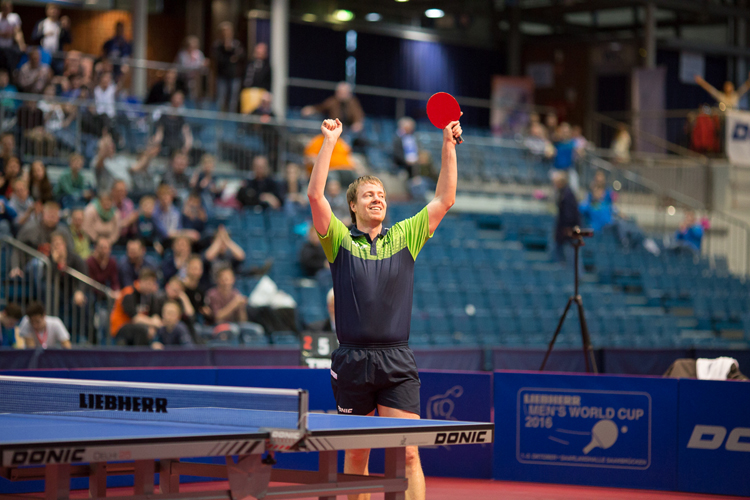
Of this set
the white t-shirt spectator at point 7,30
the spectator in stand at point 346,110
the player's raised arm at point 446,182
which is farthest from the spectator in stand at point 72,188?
the player's raised arm at point 446,182

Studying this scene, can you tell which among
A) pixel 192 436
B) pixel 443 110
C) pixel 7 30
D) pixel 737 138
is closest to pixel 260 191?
pixel 7 30

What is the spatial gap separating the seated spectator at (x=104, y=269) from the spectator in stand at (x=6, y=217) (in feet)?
3.51

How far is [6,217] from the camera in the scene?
1197 centimetres

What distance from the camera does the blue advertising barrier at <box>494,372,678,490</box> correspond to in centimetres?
834

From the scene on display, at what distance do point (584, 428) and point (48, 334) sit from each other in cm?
545

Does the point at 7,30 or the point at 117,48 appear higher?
the point at 117,48

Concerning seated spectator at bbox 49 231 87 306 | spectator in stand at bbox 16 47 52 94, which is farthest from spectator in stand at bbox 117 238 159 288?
spectator in stand at bbox 16 47 52 94

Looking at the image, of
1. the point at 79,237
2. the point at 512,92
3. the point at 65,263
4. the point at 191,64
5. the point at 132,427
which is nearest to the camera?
the point at 132,427

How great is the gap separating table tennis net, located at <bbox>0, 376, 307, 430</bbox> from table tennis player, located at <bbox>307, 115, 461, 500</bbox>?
1.23ft

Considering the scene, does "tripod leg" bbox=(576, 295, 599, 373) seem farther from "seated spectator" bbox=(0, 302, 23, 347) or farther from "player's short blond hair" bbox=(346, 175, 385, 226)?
"seated spectator" bbox=(0, 302, 23, 347)

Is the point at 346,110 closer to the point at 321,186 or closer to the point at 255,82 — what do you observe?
the point at 255,82

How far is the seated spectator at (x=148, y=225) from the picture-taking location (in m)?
12.8

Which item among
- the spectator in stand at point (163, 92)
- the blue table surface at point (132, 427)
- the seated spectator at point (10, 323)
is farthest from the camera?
the spectator in stand at point (163, 92)

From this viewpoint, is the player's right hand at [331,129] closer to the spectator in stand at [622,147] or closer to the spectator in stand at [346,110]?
the spectator in stand at [346,110]
